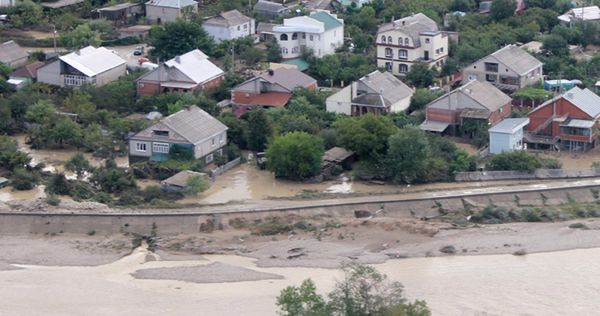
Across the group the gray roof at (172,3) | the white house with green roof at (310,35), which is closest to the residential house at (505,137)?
the white house with green roof at (310,35)

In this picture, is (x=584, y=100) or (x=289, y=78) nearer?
(x=584, y=100)

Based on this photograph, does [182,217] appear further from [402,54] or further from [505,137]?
[402,54]

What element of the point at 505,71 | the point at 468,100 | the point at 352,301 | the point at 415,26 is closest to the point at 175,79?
the point at 415,26

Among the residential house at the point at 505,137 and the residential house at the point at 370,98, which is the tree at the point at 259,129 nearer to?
the residential house at the point at 370,98

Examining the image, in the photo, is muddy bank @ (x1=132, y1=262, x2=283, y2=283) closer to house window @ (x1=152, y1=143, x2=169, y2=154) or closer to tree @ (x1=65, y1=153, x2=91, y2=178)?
tree @ (x1=65, y1=153, x2=91, y2=178)

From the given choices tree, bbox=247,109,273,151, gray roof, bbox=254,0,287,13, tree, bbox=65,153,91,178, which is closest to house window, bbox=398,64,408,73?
tree, bbox=247,109,273,151

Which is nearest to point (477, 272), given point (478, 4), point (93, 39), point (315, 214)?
point (315, 214)
